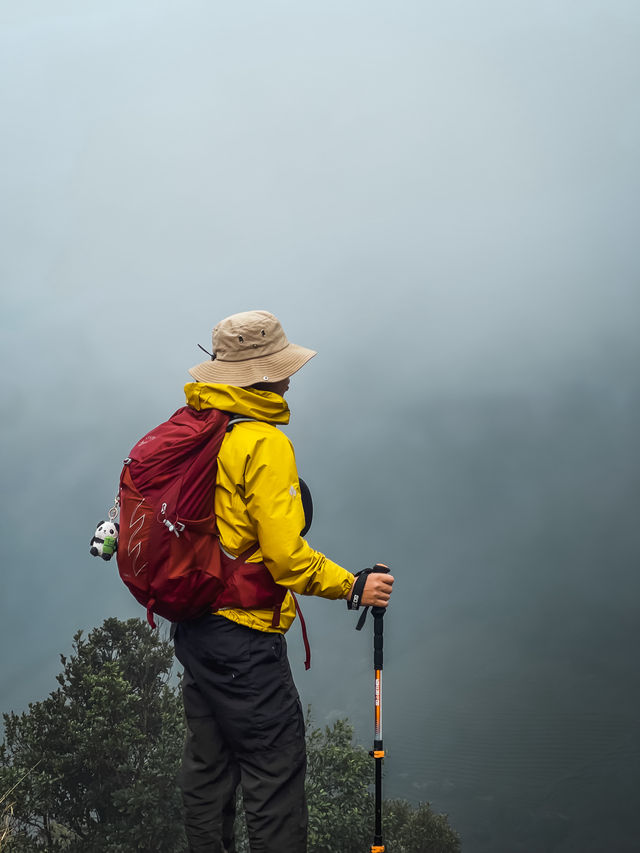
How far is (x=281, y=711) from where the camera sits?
3.29 m

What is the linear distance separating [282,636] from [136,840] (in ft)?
31.4

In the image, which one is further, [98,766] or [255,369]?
[98,766]

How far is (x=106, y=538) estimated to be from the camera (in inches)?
136

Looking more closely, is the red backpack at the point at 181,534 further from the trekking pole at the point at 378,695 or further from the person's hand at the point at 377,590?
the trekking pole at the point at 378,695

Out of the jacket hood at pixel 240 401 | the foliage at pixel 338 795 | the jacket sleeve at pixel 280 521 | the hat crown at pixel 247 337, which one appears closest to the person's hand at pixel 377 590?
the jacket sleeve at pixel 280 521

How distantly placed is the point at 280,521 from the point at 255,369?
757 mm

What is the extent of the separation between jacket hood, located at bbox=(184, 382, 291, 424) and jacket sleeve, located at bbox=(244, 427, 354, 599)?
17cm

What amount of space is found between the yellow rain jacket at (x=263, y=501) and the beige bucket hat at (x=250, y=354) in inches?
3.5

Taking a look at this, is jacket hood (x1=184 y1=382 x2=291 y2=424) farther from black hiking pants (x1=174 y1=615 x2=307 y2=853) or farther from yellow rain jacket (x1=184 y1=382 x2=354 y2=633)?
black hiking pants (x1=174 y1=615 x2=307 y2=853)

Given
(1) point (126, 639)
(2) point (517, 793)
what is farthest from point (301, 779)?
(2) point (517, 793)

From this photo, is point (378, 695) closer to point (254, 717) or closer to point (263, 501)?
point (254, 717)

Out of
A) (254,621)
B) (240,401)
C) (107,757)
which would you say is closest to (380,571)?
(254,621)

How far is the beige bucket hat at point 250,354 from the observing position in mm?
3389

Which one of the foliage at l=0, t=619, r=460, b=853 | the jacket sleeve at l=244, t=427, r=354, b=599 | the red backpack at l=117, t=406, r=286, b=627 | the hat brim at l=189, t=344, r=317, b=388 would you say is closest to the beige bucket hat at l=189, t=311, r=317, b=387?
the hat brim at l=189, t=344, r=317, b=388
